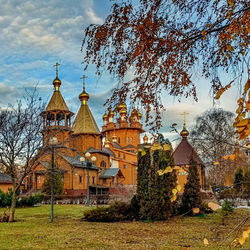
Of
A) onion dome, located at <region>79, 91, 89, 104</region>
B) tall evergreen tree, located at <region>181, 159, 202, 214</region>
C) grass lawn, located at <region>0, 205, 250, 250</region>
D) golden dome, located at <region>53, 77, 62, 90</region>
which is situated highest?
golden dome, located at <region>53, 77, 62, 90</region>

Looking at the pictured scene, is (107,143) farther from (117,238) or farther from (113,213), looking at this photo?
(117,238)

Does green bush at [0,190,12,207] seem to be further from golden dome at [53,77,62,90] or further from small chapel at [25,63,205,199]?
golden dome at [53,77,62,90]

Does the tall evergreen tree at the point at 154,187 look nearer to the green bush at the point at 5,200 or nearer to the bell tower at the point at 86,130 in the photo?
the green bush at the point at 5,200

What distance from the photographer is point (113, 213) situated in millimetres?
12750

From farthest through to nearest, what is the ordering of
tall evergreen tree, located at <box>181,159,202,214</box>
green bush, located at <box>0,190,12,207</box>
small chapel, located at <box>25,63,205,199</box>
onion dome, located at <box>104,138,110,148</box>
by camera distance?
1. onion dome, located at <box>104,138,110,148</box>
2. small chapel, located at <box>25,63,205,199</box>
3. green bush, located at <box>0,190,12,207</box>
4. tall evergreen tree, located at <box>181,159,202,214</box>

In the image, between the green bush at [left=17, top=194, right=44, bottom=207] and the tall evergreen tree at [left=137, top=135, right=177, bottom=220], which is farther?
the green bush at [left=17, top=194, right=44, bottom=207]

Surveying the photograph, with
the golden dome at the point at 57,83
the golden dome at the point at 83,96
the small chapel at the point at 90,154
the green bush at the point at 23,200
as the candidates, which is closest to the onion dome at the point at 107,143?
the small chapel at the point at 90,154

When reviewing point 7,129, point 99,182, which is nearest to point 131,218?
point 7,129

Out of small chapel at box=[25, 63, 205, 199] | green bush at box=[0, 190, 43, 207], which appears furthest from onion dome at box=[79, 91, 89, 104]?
green bush at box=[0, 190, 43, 207]

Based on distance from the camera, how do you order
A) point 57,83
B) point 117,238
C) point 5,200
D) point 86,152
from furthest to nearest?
point 57,83 → point 86,152 → point 5,200 → point 117,238

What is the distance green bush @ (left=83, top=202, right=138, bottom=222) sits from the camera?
40.9 feet

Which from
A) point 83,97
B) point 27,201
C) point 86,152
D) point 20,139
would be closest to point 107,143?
point 83,97

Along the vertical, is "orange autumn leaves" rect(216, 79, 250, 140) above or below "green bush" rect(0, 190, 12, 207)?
above

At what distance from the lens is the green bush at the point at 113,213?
1246cm
